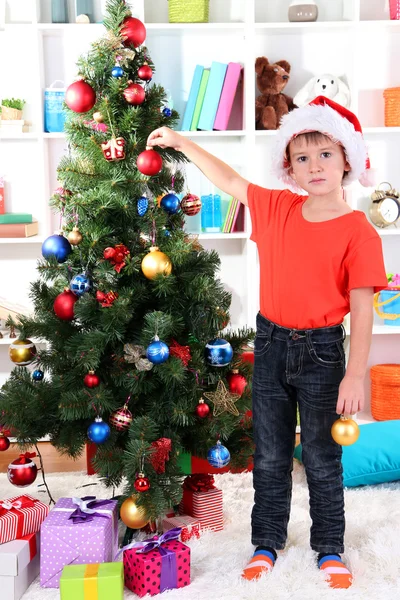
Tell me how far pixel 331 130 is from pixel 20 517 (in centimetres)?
118

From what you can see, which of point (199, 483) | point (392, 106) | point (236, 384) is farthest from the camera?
point (392, 106)

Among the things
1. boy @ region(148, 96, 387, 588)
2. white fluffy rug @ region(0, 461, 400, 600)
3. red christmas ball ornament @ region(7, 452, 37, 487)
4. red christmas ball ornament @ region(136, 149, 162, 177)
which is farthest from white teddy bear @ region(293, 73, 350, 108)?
red christmas ball ornament @ region(7, 452, 37, 487)

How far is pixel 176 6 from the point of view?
3.09 metres

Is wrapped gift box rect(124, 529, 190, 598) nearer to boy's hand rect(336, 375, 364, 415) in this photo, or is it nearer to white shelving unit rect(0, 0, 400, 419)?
boy's hand rect(336, 375, 364, 415)

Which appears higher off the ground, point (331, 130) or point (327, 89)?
point (327, 89)

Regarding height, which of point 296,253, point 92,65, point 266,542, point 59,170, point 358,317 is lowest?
point 266,542

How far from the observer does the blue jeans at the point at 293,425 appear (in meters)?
1.82

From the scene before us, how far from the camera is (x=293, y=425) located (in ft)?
6.43

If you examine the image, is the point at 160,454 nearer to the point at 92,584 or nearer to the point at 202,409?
the point at 202,409

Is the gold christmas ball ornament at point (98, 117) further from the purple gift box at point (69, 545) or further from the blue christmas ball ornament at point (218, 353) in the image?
the purple gift box at point (69, 545)

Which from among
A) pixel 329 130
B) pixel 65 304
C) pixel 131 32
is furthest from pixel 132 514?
pixel 131 32

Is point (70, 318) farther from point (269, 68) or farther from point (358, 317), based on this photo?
point (269, 68)

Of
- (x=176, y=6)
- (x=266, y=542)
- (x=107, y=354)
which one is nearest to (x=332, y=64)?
(x=176, y=6)

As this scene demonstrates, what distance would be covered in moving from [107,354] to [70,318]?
137 mm
